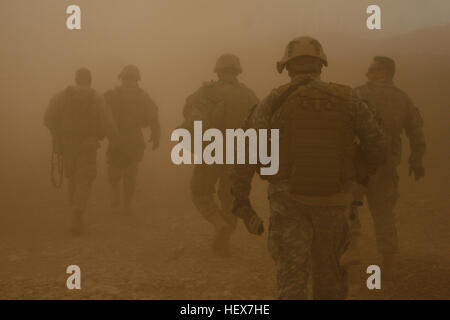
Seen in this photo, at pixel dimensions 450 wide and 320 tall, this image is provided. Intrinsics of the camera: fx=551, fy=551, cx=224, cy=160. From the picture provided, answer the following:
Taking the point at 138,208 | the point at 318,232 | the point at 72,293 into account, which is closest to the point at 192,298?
the point at 72,293

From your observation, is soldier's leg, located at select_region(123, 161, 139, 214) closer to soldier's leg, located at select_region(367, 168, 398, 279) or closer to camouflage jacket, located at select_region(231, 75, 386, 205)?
soldier's leg, located at select_region(367, 168, 398, 279)

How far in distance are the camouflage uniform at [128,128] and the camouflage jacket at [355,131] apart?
201 inches

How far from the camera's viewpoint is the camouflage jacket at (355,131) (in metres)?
3.96

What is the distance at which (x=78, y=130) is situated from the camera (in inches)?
312

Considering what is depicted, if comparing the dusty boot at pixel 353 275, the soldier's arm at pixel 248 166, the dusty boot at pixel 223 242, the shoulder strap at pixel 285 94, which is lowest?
the dusty boot at pixel 353 275

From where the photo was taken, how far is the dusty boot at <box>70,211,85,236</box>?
7848 mm

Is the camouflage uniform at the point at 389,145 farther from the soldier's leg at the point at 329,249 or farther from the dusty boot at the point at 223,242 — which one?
the soldier's leg at the point at 329,249

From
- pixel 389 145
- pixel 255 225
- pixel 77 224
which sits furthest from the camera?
pixel 77 224

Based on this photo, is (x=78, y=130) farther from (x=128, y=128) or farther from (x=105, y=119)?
(x=128, y=128)

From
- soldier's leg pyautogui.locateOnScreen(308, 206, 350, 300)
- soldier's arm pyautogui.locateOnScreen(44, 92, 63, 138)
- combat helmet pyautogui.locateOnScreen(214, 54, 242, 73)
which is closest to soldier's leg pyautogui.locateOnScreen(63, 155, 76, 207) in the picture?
soldier's arm pyautogui.locateOnScreen(44, 92, 63, 138)

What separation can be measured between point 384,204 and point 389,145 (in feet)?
2.15

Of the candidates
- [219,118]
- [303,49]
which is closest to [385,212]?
[219,118]

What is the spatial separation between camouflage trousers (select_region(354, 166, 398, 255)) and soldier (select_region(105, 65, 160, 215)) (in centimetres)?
407

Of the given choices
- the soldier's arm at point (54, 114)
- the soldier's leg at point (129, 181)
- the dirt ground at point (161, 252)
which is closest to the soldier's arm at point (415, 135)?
the dirt ground at point (161, 252)
